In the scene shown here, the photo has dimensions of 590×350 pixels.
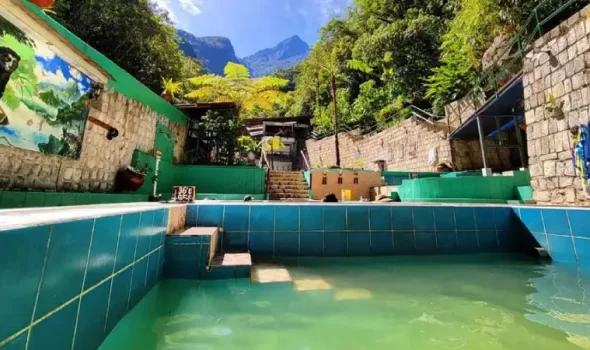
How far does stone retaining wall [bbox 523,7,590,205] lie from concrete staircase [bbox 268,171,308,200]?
7.07 m

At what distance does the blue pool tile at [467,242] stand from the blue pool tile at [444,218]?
0.52 ft

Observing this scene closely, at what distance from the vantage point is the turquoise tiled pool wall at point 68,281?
81 cm

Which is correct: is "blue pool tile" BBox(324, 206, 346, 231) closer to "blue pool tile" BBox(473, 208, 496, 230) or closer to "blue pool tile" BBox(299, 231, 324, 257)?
"blue pool tile" BBox(299, 231, 324, 257)

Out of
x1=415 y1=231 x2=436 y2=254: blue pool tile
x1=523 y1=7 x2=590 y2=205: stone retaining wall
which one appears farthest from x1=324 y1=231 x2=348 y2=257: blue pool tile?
x1=523 y1=7 x2=590 y2=205: stone retaining wall

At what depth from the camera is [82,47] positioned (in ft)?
18.1

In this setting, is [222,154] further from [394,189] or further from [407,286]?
[407,286]

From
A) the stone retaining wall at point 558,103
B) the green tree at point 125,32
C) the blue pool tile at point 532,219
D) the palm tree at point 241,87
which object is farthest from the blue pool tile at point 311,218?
the green tree at point 125,32

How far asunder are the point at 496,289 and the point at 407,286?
80 centimetres

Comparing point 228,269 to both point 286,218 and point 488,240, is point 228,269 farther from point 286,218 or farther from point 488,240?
point 488,240

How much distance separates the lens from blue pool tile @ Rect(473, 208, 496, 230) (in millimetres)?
3980

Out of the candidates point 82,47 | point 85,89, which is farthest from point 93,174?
point 82,47

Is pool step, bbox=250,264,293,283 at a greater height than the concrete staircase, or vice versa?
the concrete staircase

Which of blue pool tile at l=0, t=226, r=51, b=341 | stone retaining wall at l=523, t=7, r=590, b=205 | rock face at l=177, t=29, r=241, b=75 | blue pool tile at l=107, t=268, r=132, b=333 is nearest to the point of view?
blue pool tile at l=0, t=226, r=51, b=341

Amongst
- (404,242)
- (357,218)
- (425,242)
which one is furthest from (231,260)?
(425,242)
